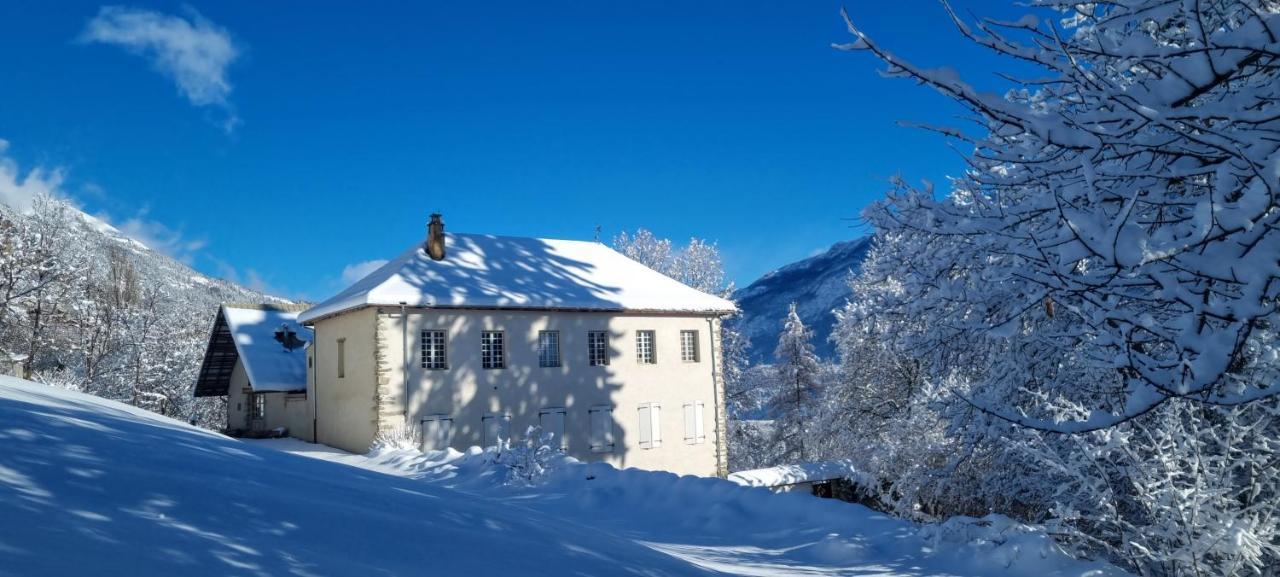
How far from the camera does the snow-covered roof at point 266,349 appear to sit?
85.5 ft

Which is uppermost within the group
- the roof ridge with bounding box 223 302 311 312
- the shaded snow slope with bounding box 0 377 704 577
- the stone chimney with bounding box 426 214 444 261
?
the stone chimney with bounding box 426 214 444 261

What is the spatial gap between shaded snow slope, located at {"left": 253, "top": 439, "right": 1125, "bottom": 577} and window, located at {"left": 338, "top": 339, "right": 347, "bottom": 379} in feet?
39.4

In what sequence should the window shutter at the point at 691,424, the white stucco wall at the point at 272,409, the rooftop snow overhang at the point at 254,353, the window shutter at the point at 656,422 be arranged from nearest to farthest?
1. the window shutter at the point at 656,422
2. the window shutter at the point at 691,424
3. the white stucco wall at the point at 272,409
4. the rooftop snow overhang at the point at 254,353

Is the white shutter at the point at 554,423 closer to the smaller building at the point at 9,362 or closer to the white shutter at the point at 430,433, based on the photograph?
the white shutter at the point at 430,433

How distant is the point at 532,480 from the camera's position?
423 inches

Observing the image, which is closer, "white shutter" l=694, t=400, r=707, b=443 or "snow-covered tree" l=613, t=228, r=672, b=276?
"white shutter" l=694, t=400, r=707, b=443

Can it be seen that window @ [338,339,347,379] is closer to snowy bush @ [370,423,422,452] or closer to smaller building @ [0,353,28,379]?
snowy bush @ [370,423,422,452]

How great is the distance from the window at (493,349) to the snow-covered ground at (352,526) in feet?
40.2

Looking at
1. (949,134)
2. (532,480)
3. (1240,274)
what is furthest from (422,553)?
(532,480)

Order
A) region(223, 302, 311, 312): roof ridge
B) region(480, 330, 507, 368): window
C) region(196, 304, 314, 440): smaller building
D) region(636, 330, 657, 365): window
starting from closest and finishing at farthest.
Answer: region(480, 330, 507, 368): window
region(636, 330, 657, 365): window
region(196, 304, 314, 440): smaller building
region(223, 302, 311, 312): roof ridge

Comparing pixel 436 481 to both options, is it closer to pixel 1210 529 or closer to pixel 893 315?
pixel 893 315

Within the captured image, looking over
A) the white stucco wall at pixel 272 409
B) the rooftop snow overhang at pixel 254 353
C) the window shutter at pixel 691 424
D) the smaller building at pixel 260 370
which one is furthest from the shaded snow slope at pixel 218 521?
the rooftop snow overhang at pixel 254 353

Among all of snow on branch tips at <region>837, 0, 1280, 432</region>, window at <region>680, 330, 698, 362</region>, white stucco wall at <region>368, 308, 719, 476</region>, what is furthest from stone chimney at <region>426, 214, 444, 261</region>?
snow on branch tips at <region>837, 0, 1280, 432</region>

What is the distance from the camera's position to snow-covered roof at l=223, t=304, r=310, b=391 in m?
26.0
